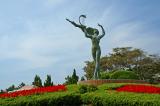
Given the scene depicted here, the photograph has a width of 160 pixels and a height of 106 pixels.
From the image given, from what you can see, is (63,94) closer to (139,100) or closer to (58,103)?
(58,103)

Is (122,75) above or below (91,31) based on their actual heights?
below

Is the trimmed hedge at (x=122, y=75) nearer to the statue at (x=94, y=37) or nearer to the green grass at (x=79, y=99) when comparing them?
the statue at (x=94, y=37)

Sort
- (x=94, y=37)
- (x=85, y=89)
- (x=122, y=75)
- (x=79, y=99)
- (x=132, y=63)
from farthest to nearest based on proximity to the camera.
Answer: (x=132, y=63), (x=122, y=75), (x=94, y=37), (x=85, y=89), (x=79, y=99)

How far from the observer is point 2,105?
13289 mm

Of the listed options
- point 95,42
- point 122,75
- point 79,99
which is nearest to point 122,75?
point 122,75

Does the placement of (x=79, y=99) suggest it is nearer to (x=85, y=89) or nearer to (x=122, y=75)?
(x=85, y=89)

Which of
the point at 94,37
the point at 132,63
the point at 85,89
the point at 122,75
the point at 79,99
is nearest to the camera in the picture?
the point at 79,99

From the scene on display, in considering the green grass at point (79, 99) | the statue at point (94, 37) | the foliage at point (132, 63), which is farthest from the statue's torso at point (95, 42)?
the foliage at point (132, 63)

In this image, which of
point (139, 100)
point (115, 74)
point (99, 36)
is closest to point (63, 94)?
point (139, 100)

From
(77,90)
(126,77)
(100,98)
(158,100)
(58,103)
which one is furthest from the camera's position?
(126,77)

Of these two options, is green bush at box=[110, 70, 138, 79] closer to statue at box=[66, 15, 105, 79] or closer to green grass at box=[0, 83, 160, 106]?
statue at box=[66, 15, 105, 79]

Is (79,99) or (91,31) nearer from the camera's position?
(79,99)

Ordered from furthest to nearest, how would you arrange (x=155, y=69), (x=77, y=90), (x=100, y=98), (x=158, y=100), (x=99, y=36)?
(x=155, y=69) < (x=99, y=36) < (x=77, y=90) < (x=100, y=98) < (x=158, y=100)

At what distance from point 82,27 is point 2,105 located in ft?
25.7
